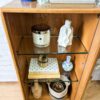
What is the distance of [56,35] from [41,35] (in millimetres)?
231

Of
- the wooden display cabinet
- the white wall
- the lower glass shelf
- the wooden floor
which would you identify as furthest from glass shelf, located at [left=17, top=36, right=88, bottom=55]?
the wooden floor

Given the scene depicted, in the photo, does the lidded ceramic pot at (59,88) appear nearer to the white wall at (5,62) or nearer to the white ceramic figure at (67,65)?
the white ceramic figure at (67,65)

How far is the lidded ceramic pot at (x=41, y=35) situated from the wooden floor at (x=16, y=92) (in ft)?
2.41

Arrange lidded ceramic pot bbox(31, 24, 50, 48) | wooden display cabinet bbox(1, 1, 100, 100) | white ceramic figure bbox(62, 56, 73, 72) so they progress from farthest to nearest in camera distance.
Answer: white ceramic figure bbox(62, 56, 73, 72), lidded ceramic pot bbox(31, 24, 50, 48), wooden display cabinet bbox(1, 1, 100, 100)

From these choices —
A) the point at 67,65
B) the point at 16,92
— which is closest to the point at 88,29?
the point at 67,65

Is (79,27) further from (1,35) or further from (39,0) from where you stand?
(1,35)

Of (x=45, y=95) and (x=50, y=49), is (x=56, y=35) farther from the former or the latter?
(x=45, y=95)

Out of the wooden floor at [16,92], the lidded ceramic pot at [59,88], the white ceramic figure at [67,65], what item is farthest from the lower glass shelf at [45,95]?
the white ceramic figure at [67,65]

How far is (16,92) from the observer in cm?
140

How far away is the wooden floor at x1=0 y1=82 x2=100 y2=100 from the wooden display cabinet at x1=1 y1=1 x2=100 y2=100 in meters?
0.30

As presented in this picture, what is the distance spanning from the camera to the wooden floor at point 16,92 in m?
1.35

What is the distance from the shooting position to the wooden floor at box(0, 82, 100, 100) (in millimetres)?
1352

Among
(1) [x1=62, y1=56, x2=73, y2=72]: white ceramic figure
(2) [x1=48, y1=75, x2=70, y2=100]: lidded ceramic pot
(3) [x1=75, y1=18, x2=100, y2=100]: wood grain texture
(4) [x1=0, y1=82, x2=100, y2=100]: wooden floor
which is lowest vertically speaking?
(4) [x1=0, y1=82, x2=100, y2=100]: wooden floor

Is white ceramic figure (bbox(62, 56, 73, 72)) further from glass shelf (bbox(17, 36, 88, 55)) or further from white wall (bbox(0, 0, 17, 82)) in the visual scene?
white wall (bbox(0, 0, 17, 82))
